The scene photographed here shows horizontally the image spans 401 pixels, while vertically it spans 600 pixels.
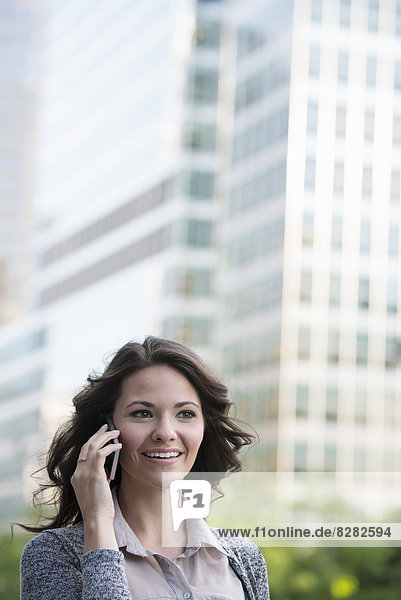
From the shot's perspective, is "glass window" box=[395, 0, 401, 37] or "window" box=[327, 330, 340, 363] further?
"glass window" box=[395, 0, 401, 37]

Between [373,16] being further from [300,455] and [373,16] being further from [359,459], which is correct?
[300,455]

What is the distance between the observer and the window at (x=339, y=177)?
2669 cm

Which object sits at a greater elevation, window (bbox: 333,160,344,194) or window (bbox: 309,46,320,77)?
window (bbox: 309,46,320,77)

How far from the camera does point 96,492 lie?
38.4 inches

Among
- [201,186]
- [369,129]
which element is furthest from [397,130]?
[201,186]

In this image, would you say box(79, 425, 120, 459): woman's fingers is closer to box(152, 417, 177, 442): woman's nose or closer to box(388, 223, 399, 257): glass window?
box(152, 417, 177, 442): woman's nose

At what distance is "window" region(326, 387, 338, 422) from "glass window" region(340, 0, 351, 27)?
34.9 feet

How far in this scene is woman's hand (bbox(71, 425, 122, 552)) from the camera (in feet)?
3.12

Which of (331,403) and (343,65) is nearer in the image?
(331,403)

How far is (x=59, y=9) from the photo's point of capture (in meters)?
40.0

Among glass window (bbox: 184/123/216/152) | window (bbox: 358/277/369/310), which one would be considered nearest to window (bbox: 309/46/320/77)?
glass window (bbox: 184/123/216/152)

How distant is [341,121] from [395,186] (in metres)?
2.35

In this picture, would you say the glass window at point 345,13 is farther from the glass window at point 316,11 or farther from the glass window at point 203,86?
the glass window at point 203,86

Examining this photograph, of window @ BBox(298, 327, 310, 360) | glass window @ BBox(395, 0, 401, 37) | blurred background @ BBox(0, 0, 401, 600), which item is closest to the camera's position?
window @ BBox(298, 327, 310, 360)
